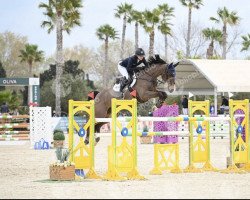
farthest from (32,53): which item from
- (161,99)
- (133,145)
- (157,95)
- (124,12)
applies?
(133,145)

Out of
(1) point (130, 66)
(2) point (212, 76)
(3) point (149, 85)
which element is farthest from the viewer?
(2) point (212, 76)

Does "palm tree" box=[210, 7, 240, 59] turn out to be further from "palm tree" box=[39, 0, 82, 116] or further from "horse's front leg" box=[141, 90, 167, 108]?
"horse's front leg" box=[141, 90, 167, 108]

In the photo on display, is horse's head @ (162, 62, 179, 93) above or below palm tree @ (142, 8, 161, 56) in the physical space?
below

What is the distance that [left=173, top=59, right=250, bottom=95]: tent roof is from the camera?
2916 centimetres

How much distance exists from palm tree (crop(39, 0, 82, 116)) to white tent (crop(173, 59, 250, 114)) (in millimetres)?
8780

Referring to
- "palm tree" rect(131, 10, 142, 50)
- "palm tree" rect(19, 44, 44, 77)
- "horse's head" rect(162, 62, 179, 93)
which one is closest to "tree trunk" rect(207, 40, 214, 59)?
"palm tree" rect(131, 10, 142, 50)

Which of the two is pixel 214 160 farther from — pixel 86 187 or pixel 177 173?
pixel 86 187

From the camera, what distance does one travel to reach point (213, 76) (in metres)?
29.3

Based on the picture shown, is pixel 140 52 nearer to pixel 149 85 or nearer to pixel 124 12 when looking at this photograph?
pixel 149 85

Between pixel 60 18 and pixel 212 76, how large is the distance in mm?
13903

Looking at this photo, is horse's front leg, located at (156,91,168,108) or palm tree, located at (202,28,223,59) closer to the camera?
horse's front leg, located at (156,91,168,108)

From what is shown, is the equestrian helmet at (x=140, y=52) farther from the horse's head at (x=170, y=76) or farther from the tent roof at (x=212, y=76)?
the tent roof at (x=212, y=76)

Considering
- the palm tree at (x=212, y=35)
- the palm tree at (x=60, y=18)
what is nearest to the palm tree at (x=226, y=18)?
the palm tree at (x=212, y=35)

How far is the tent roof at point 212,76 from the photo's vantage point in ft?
95.7
